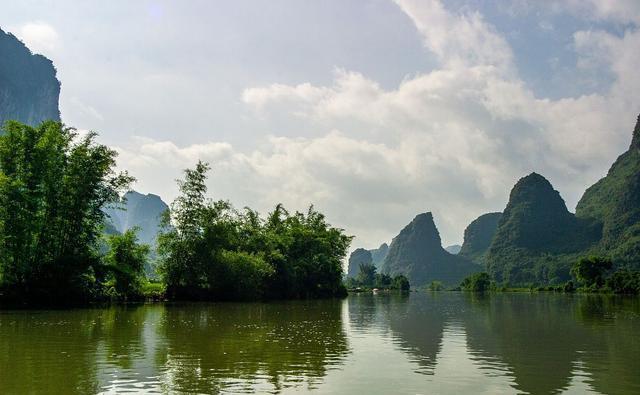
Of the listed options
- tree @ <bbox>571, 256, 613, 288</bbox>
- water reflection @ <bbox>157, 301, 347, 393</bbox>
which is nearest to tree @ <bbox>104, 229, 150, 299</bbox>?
water reflection @ <bbox>157, 301, 347, 393</bbox>

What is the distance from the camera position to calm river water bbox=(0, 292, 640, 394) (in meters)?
13.3

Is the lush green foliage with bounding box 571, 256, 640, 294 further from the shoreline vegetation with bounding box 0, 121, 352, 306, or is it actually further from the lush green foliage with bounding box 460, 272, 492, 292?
the shoreline vegetation with bounding box 0, 121, 352, 306

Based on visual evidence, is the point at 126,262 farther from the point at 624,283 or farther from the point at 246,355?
the point at 624,283

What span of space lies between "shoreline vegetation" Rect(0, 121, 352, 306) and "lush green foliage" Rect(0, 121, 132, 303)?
3.0 inches

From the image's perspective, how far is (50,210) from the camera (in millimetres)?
44500

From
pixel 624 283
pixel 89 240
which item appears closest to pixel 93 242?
pixel 89 240

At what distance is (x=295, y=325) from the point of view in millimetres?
31141

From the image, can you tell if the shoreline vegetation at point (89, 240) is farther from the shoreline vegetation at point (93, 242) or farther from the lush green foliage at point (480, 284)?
the lush green foliage at point (480, 284)

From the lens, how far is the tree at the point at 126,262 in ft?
172

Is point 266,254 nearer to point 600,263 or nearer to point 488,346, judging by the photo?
point 488,346

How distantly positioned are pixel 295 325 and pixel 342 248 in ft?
249

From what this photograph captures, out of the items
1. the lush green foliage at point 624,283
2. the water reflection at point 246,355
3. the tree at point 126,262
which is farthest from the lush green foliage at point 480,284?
the water reflection at point 246,355

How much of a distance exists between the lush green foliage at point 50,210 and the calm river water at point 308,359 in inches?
556

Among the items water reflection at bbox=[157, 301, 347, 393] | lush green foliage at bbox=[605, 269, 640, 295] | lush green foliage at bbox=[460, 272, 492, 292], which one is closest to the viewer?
water reflection at bbox=[157, 301, 347, 393]
